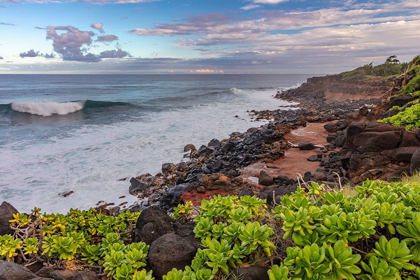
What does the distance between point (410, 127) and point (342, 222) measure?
7.03 m

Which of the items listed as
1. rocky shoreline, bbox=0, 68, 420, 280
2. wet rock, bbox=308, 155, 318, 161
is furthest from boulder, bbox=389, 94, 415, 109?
wet rock, bbox=308, 155, 318, 161

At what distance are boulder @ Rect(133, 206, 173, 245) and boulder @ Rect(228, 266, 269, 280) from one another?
138cm

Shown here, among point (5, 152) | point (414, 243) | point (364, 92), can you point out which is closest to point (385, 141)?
point (414, 243)

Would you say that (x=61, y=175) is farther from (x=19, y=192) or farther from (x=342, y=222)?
(x=342, y=222)

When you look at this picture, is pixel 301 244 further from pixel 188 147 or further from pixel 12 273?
pixel 188 147

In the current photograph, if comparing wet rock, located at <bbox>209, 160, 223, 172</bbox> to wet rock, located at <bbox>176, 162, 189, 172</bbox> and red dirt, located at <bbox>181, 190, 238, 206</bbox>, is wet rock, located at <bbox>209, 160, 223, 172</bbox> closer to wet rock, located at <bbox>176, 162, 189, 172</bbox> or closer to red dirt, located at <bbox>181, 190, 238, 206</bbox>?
wet rock, located at <bbox>176, 162, 189, 172</bbox>

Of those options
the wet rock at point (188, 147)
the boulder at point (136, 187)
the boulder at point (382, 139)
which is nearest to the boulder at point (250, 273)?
the boulder at point (382, 139)

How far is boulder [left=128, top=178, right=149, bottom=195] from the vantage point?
1099 centimetres

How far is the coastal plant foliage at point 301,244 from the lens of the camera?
197 centimetres

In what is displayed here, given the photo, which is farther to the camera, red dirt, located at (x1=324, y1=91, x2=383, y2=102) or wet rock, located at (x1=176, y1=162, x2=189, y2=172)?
red dirt, located at (x1=324, y1=91, x2=383, y2=102)

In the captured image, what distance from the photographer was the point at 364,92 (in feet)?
118

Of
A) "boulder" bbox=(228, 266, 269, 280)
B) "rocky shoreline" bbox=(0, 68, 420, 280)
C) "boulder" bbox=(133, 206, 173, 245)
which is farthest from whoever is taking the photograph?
"boulder" bbox=(133, 206, 173, 245)

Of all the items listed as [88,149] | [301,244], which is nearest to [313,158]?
[301,244]

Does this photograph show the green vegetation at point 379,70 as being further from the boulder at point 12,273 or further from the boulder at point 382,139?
the boulder at point 12,273
